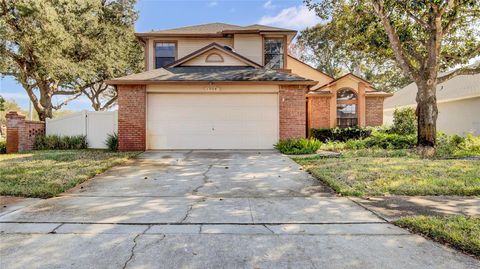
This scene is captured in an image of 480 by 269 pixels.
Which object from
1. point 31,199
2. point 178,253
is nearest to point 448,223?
point 178,253

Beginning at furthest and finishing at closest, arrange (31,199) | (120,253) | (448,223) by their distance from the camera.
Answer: (31,199) < (448,223) < (120,253)

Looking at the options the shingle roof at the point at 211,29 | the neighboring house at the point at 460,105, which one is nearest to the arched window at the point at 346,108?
the shingle roof at the point at 211,29

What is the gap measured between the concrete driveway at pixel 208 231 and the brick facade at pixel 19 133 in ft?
29.0

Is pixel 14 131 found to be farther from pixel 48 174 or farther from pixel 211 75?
pixel 211 75

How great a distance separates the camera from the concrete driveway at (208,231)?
2963 mm

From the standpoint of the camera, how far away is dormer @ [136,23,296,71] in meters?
15.3

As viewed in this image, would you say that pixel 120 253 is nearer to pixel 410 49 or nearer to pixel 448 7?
pixel 448 7

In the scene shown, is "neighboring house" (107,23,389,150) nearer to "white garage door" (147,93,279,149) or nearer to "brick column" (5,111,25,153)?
"white garage door" (147,93,279,149)

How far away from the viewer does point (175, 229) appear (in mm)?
3791

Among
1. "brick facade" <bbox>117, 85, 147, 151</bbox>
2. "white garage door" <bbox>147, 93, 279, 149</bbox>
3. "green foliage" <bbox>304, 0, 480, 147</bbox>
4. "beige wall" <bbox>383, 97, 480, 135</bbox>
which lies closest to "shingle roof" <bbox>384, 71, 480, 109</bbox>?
"beige wall" <bbox>383, 97, 480, 135</bbox>

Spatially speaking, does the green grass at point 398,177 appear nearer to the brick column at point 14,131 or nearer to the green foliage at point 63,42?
the brick column at point 14,131

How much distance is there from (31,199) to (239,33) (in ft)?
40.6

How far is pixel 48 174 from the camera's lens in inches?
270

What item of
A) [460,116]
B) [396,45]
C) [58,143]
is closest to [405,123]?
[396,45]
